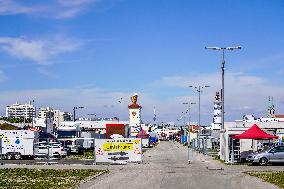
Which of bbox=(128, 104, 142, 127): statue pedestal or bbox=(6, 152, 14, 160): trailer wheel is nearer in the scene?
bbox=(6, 152, 14, 160): trailer wheel

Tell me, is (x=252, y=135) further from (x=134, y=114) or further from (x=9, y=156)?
(x=134, y=114)

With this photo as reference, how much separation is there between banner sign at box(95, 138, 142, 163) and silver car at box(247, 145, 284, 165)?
8.62m

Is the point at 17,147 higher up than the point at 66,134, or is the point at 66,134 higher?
the point at 66,134

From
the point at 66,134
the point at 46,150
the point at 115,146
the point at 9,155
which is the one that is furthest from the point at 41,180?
the point at 66,134

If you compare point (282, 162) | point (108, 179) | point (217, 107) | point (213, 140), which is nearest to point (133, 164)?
point (282, 162)

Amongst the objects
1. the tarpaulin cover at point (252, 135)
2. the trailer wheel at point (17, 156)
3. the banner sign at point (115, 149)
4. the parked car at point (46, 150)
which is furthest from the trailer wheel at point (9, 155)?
the tarpaulin cover at point (252, 135)

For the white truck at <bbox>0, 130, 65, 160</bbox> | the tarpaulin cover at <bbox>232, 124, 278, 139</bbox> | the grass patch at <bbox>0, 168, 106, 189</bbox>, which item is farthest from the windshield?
the grass patch at <bbox>0, 168, 106, 189</bbox>

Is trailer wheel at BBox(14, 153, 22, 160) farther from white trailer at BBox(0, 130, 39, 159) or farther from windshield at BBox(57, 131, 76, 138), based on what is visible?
windshield at BBox(57, 131, 76, 138)

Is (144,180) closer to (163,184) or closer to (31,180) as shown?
(163,184)

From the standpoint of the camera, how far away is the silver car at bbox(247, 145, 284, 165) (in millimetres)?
40562

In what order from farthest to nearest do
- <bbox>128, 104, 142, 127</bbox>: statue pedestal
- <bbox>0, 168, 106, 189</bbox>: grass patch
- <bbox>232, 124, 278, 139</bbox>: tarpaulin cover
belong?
<bbox>128, 104, 142, 127</bbox>: statue pedestal < <bbox>232, 124, 278, 139</bbox>: tarpaulin cover < <bbox>0, 168, 106, 189</bbox>: grass patch

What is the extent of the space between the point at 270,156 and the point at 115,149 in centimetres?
1136

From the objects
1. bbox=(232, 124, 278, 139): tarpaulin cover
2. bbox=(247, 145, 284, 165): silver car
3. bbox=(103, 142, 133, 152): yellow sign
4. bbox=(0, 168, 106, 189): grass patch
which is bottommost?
bbox=(0, 168, 106, 189): grass patch

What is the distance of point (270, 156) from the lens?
134 feet
